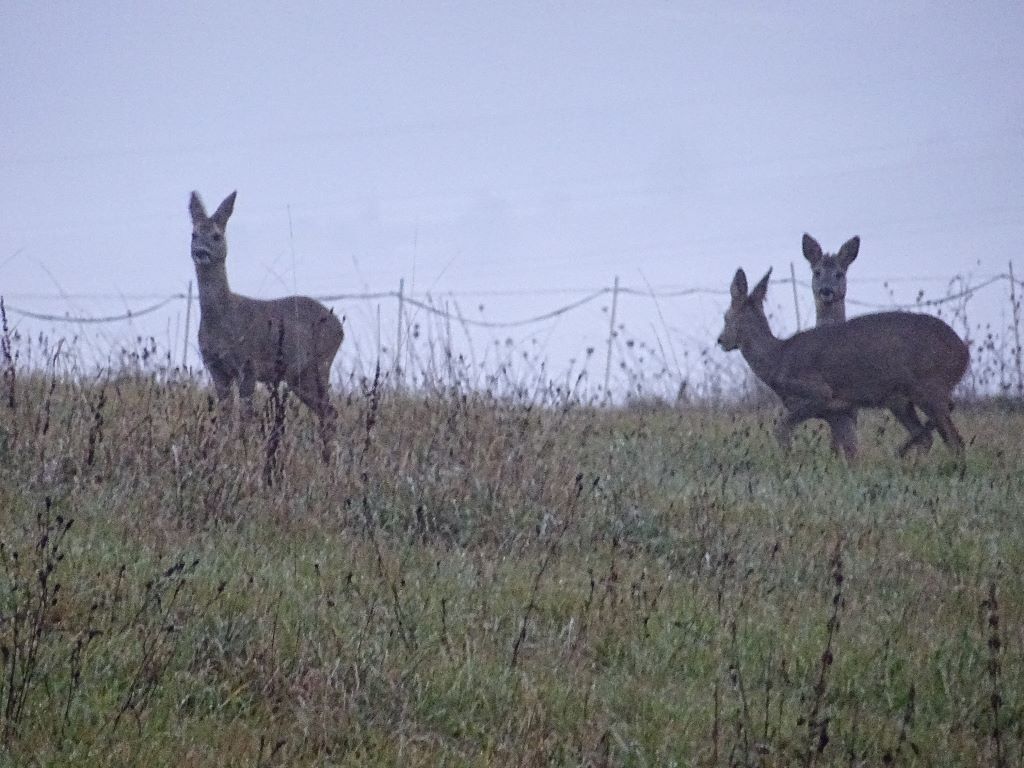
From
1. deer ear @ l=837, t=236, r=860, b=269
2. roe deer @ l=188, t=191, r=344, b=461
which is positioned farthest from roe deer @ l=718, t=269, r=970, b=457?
roe deer @ l=188, t=191, r=344, b=461

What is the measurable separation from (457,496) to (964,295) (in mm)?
13054

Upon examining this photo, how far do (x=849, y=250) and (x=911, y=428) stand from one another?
2.74m

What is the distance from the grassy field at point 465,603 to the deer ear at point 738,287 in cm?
448

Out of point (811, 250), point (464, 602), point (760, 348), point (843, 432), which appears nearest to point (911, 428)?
point (843, 432)

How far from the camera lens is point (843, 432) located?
1145 centimetres

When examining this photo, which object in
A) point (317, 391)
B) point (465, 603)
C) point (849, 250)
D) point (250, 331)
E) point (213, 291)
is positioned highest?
point (849, 250)

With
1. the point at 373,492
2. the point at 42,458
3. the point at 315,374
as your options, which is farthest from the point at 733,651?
the point at 315,374

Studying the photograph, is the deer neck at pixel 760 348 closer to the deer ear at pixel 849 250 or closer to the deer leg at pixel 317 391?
the deer ear at pixel 849 250

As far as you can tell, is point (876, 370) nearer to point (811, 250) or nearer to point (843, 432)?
point (843, 432)

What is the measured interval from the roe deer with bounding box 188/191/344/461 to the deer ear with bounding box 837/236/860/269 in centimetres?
548

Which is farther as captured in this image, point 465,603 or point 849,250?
point 849,250

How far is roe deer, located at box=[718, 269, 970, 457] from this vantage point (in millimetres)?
11641

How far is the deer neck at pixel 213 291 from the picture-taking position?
11241 millimetres

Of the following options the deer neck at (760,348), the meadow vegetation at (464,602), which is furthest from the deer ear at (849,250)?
the meadow vegetation at (464,602)
